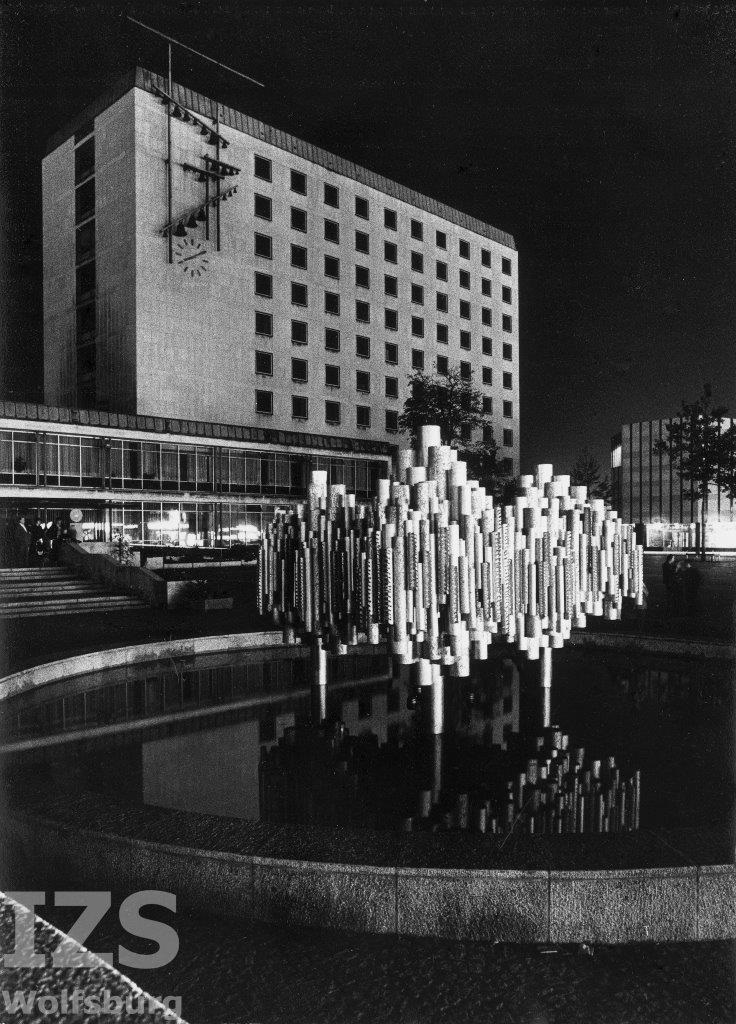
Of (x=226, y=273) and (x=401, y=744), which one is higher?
(x=226, y=273)

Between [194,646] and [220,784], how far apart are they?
633cm

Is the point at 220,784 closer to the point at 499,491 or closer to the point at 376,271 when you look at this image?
the point at 499,491

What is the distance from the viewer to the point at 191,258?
4453 centimetres

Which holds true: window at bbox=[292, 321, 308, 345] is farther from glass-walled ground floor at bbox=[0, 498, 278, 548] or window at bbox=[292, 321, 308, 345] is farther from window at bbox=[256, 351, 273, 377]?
glass-walled ground floor at bbox=[0, 498, 278, 548]

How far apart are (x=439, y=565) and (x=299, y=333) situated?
45932 millimetres

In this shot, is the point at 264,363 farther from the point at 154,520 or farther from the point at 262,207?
the point at 154,520

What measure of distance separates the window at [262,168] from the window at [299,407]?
47.4ft

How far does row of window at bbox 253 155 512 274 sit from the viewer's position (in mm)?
49156

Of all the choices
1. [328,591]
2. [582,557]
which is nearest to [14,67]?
[328,591]

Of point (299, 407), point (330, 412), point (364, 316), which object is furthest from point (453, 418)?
point (364, 316)

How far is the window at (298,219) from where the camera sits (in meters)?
51.1

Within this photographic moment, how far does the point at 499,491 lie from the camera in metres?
55.6

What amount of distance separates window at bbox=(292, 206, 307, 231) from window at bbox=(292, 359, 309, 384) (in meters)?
9.12

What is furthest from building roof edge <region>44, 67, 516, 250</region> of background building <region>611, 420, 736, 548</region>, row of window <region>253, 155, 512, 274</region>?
background building <region>611, 420, 736, 548</region>
